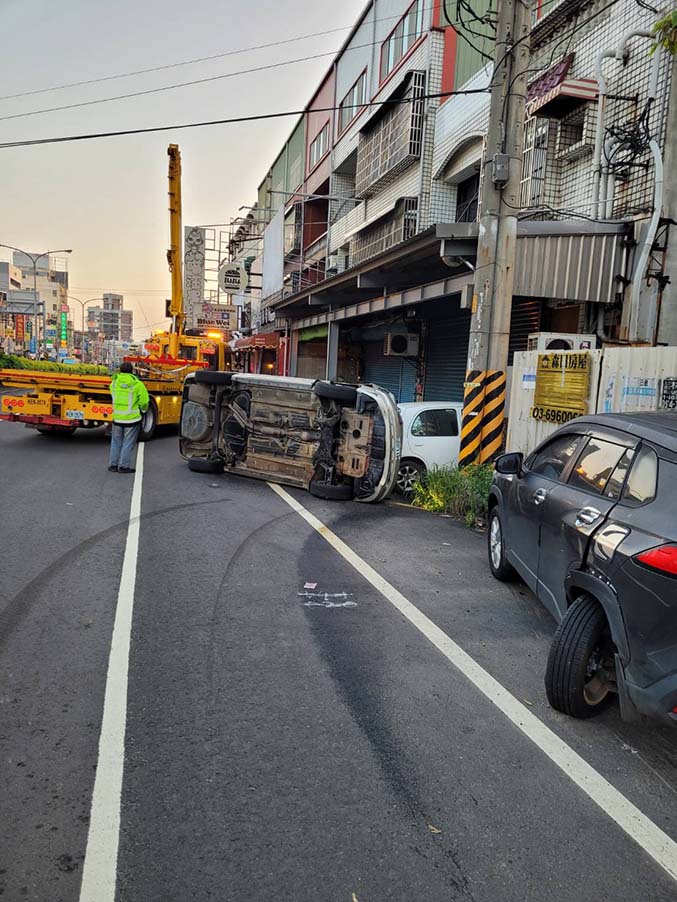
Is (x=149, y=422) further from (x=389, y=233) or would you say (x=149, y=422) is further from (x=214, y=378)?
(x=389, y=233)

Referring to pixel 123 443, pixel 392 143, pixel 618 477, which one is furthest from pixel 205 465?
pixel 392 143

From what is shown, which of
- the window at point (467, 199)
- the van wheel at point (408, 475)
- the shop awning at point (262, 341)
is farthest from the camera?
the shop awning at point (262, 341)

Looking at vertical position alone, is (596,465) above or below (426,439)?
above

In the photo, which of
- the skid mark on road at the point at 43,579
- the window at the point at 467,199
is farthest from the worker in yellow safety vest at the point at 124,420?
the window at the point at 467,199

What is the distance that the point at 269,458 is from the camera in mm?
10898

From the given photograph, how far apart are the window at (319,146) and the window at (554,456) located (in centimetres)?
3050

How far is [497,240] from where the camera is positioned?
995 centimetres

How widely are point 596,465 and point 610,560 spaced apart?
94 centimetres

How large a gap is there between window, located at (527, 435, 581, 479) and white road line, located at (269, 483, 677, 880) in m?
1.43

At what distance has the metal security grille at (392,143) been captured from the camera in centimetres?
2034

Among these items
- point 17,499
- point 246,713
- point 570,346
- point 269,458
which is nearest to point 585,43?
point 570,346

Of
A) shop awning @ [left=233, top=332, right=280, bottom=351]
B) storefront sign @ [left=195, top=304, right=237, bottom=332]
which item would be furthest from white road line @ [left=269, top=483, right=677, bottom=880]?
storefront sign @ [left=195, top=304, right=237, bottom=332]

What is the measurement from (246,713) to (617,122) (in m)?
11.6

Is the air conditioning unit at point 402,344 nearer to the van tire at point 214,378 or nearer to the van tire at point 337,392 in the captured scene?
the van tire at point 214,378
